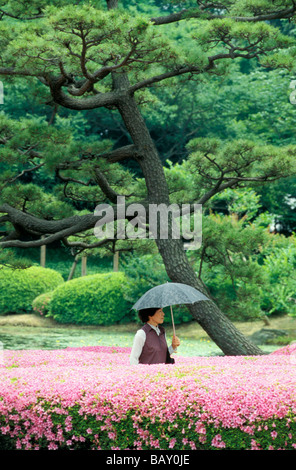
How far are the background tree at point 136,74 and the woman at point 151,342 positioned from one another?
2569 mm

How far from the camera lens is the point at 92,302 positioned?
14.9 metres

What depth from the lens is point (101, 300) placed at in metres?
14.8

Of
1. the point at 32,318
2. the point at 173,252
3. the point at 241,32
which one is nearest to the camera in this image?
the point at 241,32

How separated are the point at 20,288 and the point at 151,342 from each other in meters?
11.9

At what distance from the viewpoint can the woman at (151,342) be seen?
4.34 metres

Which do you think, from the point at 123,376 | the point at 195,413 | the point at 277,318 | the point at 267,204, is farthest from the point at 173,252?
the point at 267,204

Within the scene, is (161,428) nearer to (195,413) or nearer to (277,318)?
(195,413)

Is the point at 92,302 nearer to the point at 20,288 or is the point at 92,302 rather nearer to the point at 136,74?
the point at 20,288

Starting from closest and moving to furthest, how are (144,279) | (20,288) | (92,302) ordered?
(144,279) < (92,302) < (20,288)

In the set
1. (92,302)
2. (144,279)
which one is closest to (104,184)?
(144,279)

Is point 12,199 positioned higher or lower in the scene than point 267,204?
lower

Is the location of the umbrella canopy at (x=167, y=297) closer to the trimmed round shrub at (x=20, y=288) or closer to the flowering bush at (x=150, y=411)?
the flowering bush at (x=150, y=411)

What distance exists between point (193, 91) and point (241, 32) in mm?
14399

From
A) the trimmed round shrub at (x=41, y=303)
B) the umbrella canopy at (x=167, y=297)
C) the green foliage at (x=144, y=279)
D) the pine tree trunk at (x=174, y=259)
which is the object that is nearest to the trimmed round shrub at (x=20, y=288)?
the trimmed round shrub at (x=41, y=303)
